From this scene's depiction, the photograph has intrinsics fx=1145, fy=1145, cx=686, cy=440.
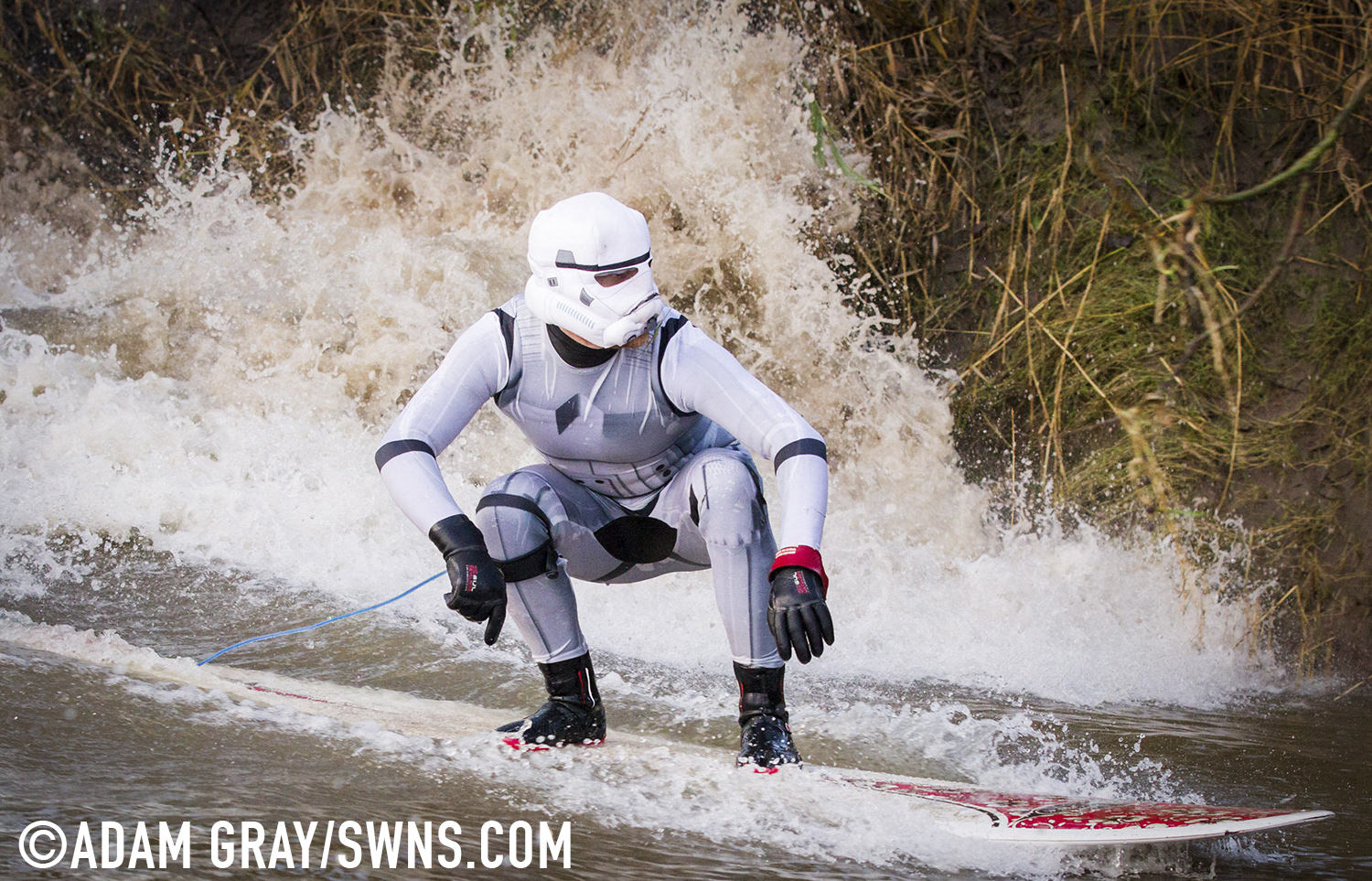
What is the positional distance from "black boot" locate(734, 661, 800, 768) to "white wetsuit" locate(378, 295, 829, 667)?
4 cm

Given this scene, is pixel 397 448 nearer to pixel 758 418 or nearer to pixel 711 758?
pixel 758 418

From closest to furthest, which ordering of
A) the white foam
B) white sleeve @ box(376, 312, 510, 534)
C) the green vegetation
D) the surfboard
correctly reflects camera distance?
the surfboard
white sleeve @ box(376, 312, 510, 534)
the white foam
the green vegetation

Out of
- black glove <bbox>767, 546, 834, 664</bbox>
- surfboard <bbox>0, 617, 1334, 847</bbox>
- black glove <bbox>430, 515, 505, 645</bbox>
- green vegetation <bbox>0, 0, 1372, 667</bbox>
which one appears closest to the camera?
surfboard <bbox>0, 617, 1334, 847</bbox>

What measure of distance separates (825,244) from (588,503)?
3524 mm

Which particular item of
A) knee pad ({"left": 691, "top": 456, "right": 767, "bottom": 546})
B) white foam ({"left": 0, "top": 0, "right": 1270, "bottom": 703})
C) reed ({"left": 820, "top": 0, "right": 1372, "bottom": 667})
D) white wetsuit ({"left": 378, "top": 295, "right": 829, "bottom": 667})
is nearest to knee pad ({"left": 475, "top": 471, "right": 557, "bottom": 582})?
white wetsuit ({"left": 378, "top": 295, "right": 829, "bottom": 667})

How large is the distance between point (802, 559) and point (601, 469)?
58 centimetres

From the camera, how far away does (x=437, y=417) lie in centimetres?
239

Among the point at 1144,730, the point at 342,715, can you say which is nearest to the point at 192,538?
the point at 342,715

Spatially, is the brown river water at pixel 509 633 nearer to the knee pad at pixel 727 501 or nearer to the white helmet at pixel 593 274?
the knee pad at pixel 727 501

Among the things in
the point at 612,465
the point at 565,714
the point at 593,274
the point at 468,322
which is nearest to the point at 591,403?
the point at 612,465

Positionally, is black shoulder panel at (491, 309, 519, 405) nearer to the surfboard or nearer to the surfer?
the surfer

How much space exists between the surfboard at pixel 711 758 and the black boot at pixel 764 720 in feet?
0.15

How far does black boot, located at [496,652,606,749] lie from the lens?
99.6 inches

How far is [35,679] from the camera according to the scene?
2.61 metres
